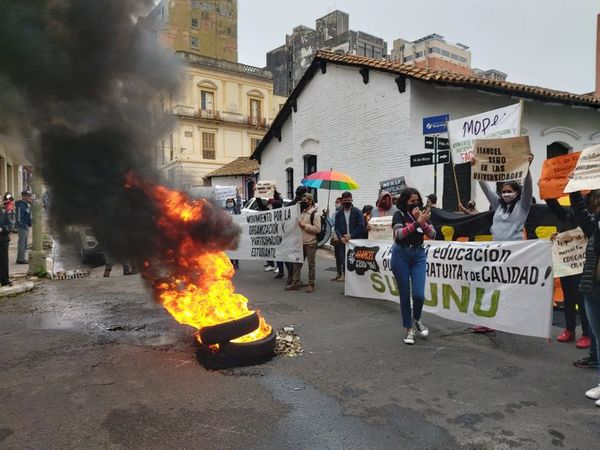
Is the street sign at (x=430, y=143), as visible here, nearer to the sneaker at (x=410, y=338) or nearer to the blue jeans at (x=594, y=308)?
the sneaker at (x=410, y=338)

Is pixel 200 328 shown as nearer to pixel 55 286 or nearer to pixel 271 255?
pixel 271 255

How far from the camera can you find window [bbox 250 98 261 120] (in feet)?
132

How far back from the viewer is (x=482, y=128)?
7227mm

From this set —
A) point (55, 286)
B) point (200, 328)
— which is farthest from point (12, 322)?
point (200, 328)

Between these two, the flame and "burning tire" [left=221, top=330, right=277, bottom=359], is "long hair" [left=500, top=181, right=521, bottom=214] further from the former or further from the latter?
"burning tire" [left=221, top=330, right=277, bottom=359]

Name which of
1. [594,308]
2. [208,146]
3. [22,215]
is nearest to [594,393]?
[594,308]

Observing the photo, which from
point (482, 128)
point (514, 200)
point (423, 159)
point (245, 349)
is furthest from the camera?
point (423, 159)

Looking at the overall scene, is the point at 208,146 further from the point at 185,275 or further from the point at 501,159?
the point at 501,159

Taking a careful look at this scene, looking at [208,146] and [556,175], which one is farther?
[208,146]

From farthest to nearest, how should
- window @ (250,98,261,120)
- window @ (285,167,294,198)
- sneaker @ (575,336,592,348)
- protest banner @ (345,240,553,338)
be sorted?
window @ (250,98,261,120) → window @ (285,167,294,198) → sneaker @ (575,336,592,348) → protest banner @ (345,240,553,338)

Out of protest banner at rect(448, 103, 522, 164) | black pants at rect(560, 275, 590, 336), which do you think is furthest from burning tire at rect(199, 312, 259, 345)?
protest banner at rect(448, 103, 522, 164)

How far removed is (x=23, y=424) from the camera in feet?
10.7

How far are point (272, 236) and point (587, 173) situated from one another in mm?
6311

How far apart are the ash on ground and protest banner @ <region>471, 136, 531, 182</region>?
3043 mm
